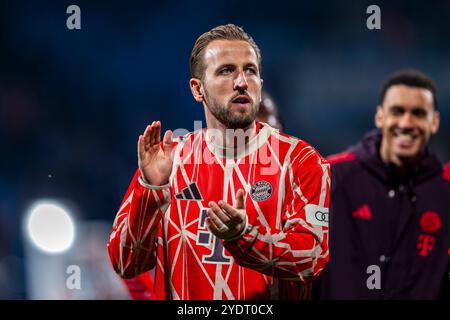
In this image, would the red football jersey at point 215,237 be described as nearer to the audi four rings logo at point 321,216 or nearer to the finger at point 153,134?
the audi four rings logo at point 321,216

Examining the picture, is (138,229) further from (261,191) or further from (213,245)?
(261,191)

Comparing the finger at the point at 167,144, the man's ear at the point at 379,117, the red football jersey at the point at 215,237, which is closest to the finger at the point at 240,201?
the red football jersey at the point at 215,237

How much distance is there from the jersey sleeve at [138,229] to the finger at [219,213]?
368 millimetres

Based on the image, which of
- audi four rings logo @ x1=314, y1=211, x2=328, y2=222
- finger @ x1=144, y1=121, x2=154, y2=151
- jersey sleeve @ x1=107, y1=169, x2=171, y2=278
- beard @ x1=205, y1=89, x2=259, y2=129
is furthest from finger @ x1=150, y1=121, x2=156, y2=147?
audi four rings logo @ x1=314, y1=211, x2=328, y2=222

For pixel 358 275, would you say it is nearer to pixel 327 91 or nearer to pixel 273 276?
pixel 273 276

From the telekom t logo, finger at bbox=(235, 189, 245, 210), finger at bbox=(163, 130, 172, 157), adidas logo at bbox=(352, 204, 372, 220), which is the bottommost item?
adidas logo at bbox=(352, 204, 372, 220)

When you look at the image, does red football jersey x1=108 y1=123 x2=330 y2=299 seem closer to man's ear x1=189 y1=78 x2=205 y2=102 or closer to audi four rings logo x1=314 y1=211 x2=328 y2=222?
audi four rings logo x1=314 y1=211 x2=328 y2=222

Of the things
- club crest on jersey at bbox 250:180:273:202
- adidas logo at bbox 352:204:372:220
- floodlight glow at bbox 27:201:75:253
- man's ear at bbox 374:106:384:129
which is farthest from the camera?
floodlight glow at bbox 27:201:75:253

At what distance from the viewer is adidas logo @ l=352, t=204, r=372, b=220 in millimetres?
3621

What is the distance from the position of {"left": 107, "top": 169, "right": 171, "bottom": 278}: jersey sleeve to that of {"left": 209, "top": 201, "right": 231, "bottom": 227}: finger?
1.21 ft

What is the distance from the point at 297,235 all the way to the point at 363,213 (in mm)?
1302

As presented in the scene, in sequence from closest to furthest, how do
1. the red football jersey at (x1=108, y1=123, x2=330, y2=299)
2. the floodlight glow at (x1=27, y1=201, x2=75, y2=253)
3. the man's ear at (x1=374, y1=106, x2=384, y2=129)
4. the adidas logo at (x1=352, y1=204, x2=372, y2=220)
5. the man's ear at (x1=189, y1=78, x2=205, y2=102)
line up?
1. the red football jersey at (x1=108, y1=123, x2=330, y2=299)
2. the man's ear at (x1=189, y1=78, x2=205, y2=102)
3. the adidas logo at (x1=352, y1=204, x2=372, y2=220)
4. the man's ear at (x1=374, y1=106, x2=384, y2=129)
5. the floodlight glow at (x1=27, y1=201, x2=75, y2=253)

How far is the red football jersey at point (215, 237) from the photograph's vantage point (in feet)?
8.20

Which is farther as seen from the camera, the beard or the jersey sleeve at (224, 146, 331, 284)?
the beard
